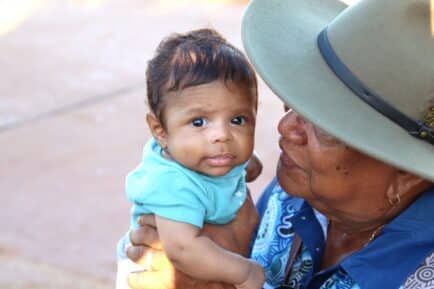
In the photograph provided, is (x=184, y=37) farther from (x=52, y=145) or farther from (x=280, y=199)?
(x=52, y=145)

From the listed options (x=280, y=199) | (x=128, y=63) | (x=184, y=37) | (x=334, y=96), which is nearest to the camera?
(x=334, y=96)

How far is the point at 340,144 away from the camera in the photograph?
228 cm

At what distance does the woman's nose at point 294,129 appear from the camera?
7.70 feet

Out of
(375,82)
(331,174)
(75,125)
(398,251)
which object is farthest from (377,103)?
(75,125)

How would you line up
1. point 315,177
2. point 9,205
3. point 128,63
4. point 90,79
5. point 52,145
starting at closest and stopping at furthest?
point 315,177
point 9,205
point 52,145
point 90,79
point 128,63

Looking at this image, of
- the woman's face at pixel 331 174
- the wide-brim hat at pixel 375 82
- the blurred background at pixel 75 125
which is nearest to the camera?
the wide-brim hat at pixel 375 82

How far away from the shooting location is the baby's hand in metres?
2.44

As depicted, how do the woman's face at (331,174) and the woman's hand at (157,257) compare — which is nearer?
the woman's face at (331,174)

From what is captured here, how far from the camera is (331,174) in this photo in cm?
232

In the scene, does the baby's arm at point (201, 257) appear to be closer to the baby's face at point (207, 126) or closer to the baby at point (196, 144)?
the baby at point (196, 144)

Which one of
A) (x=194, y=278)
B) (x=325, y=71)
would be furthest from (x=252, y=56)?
(x=194, y=278)

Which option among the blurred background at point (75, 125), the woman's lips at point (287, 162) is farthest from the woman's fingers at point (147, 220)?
the blurred background at point (75, 125)

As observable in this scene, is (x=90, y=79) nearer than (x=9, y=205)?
No

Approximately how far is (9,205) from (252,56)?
3.77 meters
